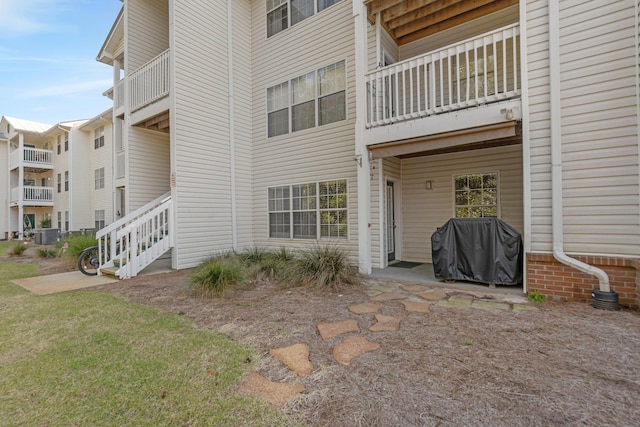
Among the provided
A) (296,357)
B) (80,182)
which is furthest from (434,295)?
(80,182)

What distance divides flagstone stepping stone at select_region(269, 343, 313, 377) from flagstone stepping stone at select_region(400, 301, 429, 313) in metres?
1.84

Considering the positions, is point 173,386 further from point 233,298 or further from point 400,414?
point 233,298

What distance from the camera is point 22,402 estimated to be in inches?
88.7

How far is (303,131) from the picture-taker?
27.3ft

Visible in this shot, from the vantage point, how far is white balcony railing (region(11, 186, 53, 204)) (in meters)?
19.5

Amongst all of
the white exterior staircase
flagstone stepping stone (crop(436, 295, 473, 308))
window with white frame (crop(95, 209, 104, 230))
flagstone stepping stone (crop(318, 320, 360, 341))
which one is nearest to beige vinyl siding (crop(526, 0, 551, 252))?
flagstone stepping stone (crop(436, 295, 473, 308))

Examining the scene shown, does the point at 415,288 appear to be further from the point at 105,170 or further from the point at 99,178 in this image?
the point at 99,178

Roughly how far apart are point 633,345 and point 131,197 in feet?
36.0

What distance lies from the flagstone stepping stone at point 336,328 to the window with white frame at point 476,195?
5101 millimetres

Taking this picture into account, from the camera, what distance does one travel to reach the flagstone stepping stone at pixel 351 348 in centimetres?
287

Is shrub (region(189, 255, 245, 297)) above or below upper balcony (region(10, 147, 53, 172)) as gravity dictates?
below

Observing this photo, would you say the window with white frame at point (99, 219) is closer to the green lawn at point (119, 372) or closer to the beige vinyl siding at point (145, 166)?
the beige vinyl siding at point (145, 166)

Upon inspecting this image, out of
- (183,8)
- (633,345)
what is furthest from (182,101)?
(633,345)

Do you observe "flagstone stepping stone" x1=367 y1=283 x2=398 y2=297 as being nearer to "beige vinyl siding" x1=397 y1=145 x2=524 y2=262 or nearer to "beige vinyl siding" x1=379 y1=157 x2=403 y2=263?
"beige vinyl siding" x1=379 y1=157 x2=403 y2=263
